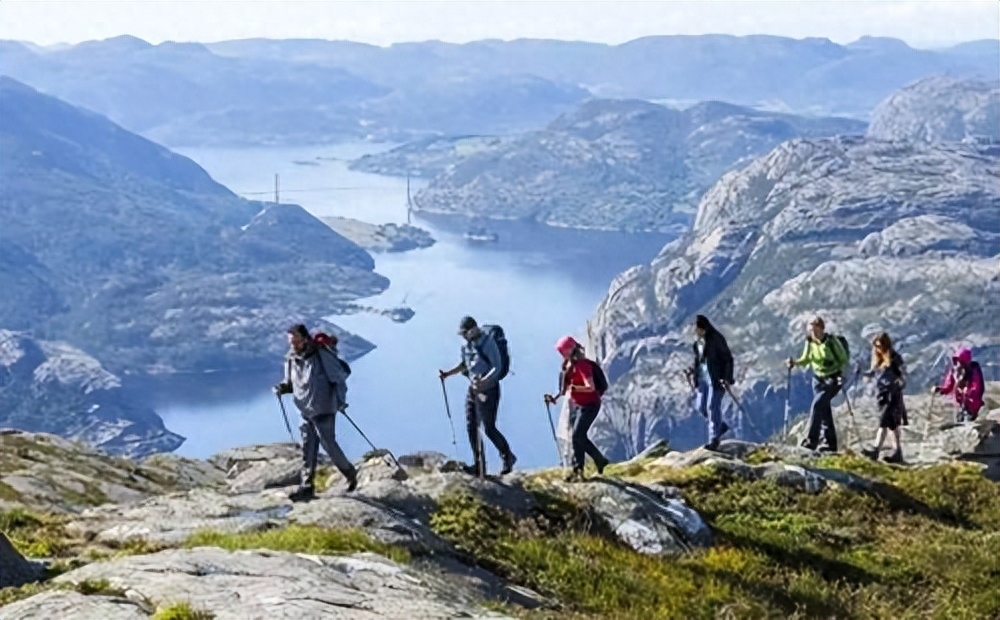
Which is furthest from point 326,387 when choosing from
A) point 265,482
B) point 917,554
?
point 917,554

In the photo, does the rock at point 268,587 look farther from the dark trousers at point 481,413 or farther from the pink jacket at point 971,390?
the pink jacket at point 971,390

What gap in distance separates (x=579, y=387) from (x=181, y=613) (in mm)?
10971

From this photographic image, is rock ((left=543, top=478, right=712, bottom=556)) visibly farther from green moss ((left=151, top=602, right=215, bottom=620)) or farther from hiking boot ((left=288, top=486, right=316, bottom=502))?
green moss ((left=151, top=602, right=215, bottom=620))

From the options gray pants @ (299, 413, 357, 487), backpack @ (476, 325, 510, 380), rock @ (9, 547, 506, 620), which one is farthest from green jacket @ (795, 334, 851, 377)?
rock @ (9, 547, 506, 620)

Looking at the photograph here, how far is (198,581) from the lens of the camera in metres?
13.4

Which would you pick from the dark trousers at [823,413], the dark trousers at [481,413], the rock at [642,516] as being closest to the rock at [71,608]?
the rock at [642,516]

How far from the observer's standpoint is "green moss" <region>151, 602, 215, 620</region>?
1183 cm

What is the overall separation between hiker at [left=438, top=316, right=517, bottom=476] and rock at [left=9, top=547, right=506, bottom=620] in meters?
6.75

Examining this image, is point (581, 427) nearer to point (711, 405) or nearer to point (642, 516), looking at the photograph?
point (642, 516)

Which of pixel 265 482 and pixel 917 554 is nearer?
pixel 917 554

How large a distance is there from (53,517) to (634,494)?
34.0ft

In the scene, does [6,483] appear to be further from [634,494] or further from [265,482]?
[634,494]

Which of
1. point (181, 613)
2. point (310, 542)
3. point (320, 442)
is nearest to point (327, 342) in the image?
point (320, 442)

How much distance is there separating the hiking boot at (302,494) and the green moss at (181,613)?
7.35 metres
